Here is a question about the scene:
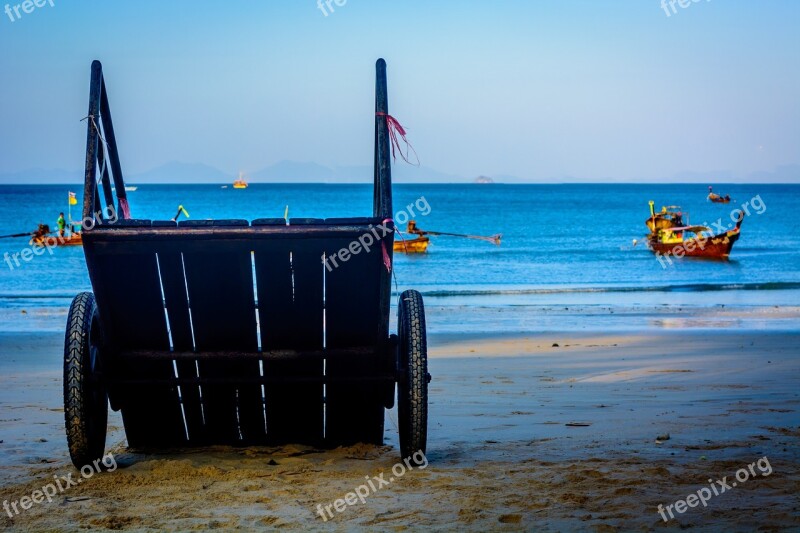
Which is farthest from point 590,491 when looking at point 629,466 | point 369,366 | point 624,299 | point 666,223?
point 666,223

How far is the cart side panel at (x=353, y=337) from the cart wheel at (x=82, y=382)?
1394 mm

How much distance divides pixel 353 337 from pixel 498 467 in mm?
1216

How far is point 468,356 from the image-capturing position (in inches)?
473

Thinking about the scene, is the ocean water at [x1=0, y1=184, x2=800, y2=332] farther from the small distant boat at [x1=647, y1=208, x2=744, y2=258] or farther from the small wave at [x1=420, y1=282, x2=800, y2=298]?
the small distant boat at [x1=647, y1=208, x2=744, y2=258]

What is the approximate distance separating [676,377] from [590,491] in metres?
5.27

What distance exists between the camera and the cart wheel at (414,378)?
5.21m

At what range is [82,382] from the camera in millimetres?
5039

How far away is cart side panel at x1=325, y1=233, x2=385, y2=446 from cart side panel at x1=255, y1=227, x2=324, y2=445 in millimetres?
72

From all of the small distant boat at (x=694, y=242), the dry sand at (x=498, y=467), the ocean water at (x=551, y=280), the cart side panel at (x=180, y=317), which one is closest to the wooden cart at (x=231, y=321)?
the cart side panel at (x=180, y=317)

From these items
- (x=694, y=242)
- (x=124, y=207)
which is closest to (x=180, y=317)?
(x=124, y=207)

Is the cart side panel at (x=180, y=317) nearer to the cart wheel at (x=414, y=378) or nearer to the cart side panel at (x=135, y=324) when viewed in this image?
the cart side panel at (x=135, y=324)

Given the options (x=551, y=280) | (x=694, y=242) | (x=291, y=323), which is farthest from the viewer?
(x=694, y=242)

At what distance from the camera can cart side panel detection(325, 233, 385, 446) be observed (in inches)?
199

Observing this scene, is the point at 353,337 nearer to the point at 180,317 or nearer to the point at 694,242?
the point at 180,317
